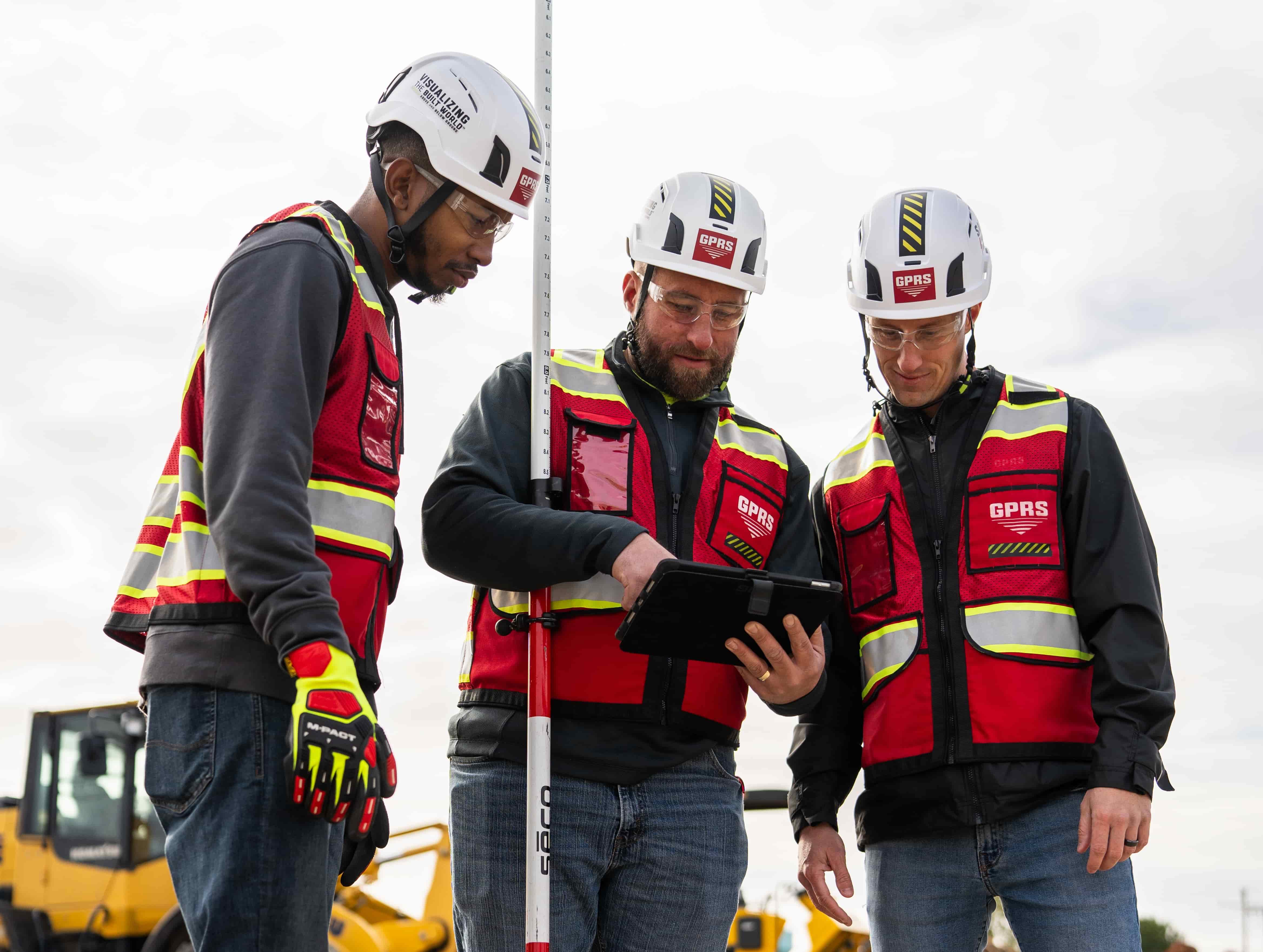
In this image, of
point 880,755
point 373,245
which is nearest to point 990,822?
point 880,755

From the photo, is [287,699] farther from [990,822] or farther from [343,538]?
[990,822]

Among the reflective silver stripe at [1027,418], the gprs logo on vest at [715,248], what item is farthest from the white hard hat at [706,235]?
the reflective silver stripe at [1027,418]

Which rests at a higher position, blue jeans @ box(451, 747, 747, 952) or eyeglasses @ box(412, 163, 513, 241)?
eyeglasses @ box(412, 163, 513, 241)

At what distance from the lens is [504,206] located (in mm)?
3135

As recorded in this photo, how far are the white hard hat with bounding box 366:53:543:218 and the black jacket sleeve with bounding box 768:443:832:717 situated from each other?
4.04 feet

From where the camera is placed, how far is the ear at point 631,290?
13.0ft

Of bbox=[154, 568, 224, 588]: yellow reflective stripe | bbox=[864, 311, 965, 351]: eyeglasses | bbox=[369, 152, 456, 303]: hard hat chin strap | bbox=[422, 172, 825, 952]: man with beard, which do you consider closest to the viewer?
bbox=[154, 568, 224, 588]: yellow reflective stripe

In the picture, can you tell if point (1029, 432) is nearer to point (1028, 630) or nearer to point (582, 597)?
point (1028, 630)

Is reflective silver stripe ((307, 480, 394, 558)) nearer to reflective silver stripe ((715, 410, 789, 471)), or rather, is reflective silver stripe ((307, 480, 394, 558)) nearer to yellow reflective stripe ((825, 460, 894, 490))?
reflective silver stripe ((715, 410, 789, 471))

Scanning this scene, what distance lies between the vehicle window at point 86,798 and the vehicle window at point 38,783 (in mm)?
118

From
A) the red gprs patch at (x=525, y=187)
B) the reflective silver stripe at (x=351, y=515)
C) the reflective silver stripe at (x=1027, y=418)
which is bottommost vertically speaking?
the reflective silver stripe at (x=351, y=515)

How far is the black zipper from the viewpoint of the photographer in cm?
353

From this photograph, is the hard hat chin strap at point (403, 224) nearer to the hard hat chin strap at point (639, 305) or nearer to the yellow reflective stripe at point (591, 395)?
the yellow reflective stripe at point (591, 395)

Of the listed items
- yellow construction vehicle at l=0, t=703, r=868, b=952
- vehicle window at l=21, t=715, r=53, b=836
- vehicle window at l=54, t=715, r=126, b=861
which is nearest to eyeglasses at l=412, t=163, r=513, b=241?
yellow construction vehicle at l=0, t=703, r=868, b=952
